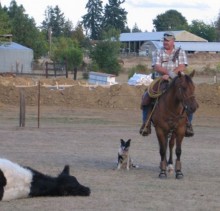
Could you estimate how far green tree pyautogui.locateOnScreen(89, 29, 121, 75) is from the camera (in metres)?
73.6

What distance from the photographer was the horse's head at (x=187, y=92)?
548 inches

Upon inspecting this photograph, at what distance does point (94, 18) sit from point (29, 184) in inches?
6261

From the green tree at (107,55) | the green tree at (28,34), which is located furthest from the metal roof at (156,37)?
the green tree at (107,55)

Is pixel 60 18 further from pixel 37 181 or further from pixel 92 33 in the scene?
pixel 37 181

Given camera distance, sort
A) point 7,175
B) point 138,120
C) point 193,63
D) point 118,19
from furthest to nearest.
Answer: point 118,19, point 193,63, point 138,120, point 7,175

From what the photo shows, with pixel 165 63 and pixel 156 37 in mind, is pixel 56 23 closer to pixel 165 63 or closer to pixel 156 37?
pixel 156 37

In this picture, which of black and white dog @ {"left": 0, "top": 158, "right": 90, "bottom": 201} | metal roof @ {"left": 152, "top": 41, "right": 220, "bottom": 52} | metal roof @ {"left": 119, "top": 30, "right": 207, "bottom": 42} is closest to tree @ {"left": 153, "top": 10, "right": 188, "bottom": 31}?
metal roof @ {"left": 119, "top": 30, "right": 207, "bottom": 42}

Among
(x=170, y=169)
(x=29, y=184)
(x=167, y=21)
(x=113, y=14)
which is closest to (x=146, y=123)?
(x=170, y=169)

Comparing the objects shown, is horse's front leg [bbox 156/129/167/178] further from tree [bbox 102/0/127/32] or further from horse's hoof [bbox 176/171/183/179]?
tree [bbox 102/0/127/32]

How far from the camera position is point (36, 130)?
26.2m

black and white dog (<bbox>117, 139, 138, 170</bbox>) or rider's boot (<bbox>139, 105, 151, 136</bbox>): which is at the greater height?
rider's boot (<bbox>139, 105, 151, 136</bbox>)

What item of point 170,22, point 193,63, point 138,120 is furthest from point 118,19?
point 138,120

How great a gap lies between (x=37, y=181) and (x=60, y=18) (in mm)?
168453

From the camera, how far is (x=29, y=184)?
36.1 ft
